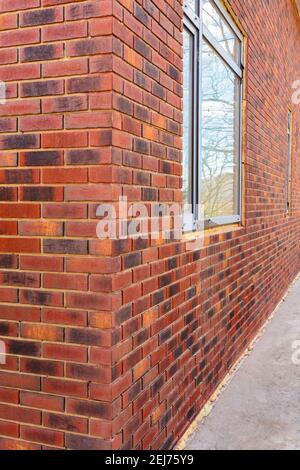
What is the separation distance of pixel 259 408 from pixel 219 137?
1.99 meters

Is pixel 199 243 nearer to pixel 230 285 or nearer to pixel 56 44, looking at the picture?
pixel 230 285

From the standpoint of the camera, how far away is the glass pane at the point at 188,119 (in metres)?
3.09

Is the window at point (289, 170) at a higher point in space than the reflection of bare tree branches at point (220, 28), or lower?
lower

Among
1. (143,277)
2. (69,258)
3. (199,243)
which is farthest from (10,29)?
(199,243)

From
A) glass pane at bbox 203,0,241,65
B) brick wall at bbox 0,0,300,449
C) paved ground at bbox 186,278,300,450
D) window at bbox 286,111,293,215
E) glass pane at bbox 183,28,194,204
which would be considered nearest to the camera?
brick wall at bbox 0,0,300,449

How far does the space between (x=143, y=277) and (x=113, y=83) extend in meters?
0.85

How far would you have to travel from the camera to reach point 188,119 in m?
3.17

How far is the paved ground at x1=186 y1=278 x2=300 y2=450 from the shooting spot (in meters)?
2.80

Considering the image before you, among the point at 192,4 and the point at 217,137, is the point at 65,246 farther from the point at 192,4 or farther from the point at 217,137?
the point at 217,137

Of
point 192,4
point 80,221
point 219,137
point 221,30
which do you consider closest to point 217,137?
point 219,137

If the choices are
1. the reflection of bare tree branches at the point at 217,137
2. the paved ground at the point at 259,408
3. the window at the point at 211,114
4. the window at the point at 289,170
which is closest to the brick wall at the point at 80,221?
the paved ground at the point at 259,408

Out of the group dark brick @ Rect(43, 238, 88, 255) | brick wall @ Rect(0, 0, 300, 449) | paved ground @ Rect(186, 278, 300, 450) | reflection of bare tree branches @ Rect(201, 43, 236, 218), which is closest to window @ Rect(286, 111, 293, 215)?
paved ground @ Rect(186, 278, 300, 450)

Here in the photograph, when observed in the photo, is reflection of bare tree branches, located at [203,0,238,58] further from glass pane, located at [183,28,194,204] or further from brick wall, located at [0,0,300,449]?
brick wall, located at [0,0,300,449]

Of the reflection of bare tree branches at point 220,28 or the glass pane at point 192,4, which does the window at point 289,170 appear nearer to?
the reflection of bare tree branches at point 220,28
